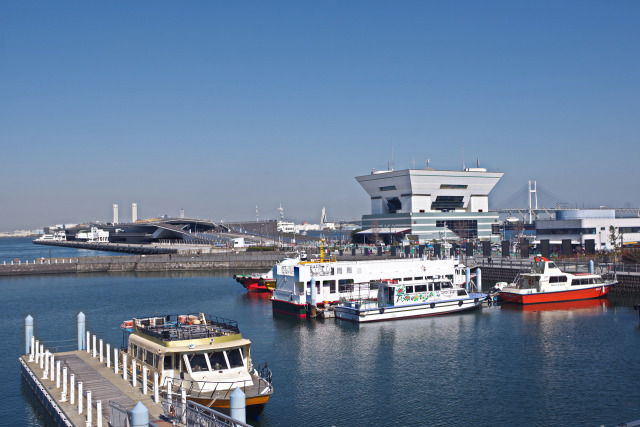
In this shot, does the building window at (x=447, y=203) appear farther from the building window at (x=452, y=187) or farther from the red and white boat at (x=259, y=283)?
the red and white boat at (x=259, y=283)

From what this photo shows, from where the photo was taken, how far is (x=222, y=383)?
17.0 meters

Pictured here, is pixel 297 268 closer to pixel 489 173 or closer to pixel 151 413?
pixel 151 413

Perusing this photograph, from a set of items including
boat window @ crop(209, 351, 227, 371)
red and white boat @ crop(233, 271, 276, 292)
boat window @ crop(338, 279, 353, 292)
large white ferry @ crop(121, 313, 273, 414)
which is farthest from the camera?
red and white boat @ crop(233, 271, 276, 292)

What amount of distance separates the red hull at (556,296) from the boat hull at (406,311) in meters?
3.81

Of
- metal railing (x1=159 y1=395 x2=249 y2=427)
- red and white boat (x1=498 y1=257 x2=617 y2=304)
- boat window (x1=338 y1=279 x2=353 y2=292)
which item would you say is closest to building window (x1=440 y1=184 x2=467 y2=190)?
red and white boat (x1=498 y1=257 x2=617 y2=304)

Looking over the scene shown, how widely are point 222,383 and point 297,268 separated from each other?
70.7 ft

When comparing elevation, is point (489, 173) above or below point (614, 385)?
above

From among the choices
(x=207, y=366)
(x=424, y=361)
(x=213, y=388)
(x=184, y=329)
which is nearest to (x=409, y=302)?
(x=424, y=361)

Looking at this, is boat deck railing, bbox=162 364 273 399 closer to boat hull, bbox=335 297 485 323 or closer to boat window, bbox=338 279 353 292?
boat hull, bbox=335 297 485 323

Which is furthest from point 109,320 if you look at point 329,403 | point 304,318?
point 329,403

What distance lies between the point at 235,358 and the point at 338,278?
21446mm

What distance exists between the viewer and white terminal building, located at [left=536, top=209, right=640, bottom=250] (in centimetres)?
7394

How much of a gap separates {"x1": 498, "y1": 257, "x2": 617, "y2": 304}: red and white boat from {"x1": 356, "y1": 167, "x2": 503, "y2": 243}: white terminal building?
60.1 m

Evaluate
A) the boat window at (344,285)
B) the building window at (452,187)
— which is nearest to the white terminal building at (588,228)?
the building window at (452,187)
